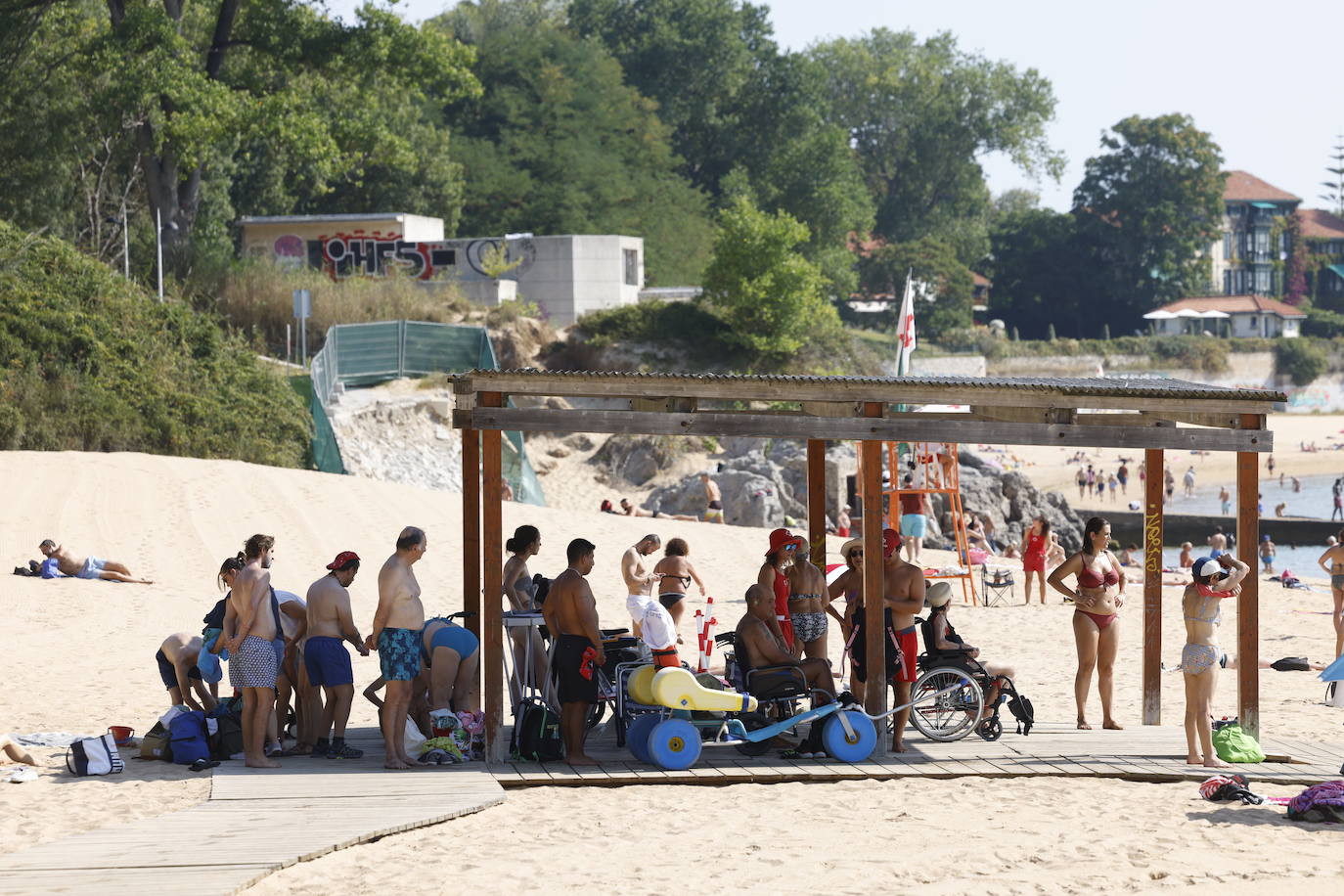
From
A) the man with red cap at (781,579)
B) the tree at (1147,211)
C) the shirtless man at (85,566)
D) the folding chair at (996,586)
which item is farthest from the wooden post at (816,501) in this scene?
the tree at (1147,211)

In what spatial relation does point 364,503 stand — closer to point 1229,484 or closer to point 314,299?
point 314,299

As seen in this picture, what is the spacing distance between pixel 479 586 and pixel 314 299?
2573 cm

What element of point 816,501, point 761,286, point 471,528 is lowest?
point 471,528

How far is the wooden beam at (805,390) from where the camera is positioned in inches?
346

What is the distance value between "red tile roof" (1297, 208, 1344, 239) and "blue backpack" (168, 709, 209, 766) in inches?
4082

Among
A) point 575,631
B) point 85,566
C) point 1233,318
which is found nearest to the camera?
point 575,631

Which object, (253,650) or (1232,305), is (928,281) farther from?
(253,650)

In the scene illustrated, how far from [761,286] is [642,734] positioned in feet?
107

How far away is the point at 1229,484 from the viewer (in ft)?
179

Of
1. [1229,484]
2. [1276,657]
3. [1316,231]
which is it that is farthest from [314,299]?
[1316,231]

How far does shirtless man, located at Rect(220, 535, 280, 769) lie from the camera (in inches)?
329

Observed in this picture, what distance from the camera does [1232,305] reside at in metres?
83.9

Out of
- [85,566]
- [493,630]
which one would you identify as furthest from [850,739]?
[85,566]

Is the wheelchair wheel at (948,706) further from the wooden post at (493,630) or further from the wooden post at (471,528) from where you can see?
the wooden post at (471,528)
